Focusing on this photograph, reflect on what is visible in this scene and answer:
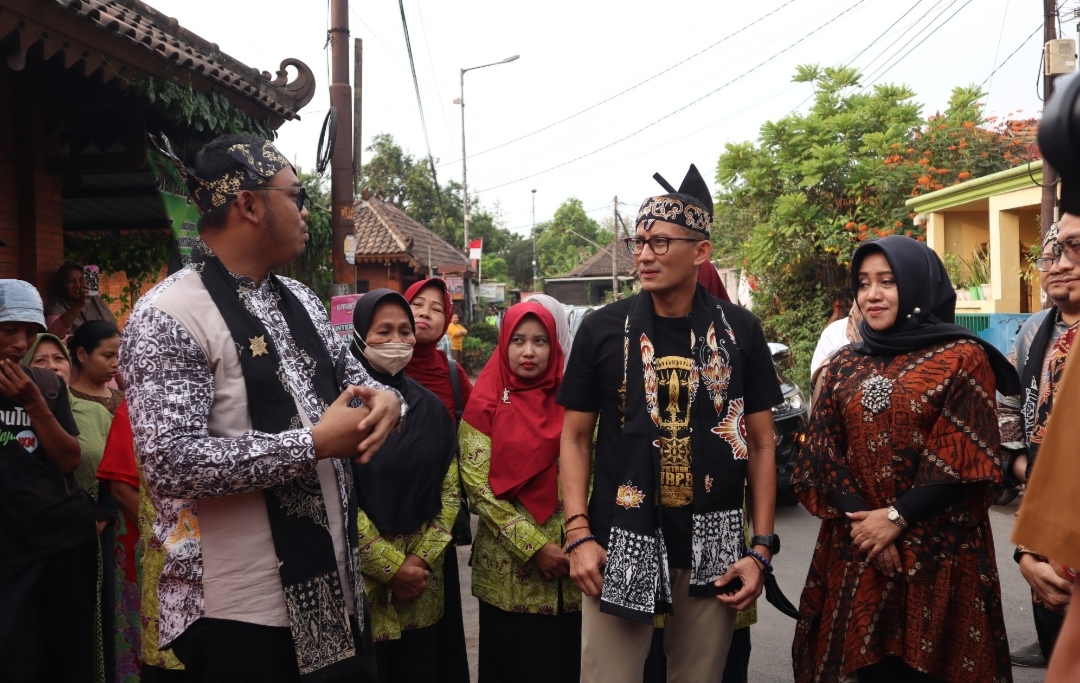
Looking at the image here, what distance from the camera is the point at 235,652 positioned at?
224cm

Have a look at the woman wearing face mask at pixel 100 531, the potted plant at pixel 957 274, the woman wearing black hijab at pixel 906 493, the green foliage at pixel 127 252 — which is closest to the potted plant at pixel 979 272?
the potted plant at pixel 957 274

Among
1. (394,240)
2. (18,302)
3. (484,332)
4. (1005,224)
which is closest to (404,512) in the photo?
(18,302)

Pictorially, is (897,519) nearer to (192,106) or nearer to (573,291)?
(192,106)

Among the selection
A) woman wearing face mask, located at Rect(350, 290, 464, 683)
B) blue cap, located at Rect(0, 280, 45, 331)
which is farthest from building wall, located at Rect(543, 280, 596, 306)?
blue cap, located at Rect(0, 280, 45, 331)

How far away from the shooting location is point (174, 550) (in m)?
2.25

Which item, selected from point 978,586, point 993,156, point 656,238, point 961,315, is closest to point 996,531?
point 978,586

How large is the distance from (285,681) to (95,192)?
7.87 meters

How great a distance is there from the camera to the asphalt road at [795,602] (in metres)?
4.96

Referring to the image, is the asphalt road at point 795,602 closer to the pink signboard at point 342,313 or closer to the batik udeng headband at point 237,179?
the pink signboard at point 342,313

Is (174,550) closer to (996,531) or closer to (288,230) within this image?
(288,230)

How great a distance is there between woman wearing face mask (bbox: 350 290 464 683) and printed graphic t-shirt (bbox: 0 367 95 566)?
1.16 m

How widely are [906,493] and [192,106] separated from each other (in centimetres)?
546

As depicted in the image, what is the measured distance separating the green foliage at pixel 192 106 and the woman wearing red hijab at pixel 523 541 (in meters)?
3.54

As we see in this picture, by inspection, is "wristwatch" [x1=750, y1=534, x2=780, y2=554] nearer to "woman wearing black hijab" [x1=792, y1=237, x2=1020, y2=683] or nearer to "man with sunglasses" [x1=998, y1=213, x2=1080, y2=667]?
"woman wearing black hijab" [x1=792, y1=237, x2=1020, y2=683]
